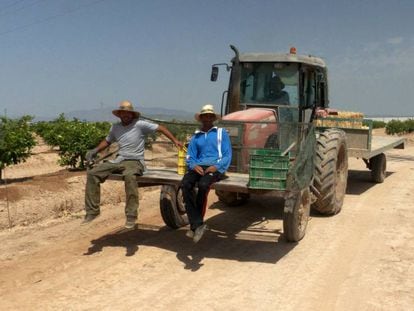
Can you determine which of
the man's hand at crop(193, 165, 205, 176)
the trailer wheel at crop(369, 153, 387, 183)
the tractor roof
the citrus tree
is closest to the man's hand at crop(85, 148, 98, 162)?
the man's hand at crop(193, 165, 205, 176)

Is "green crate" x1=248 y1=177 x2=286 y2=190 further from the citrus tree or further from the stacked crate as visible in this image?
the citrus tree

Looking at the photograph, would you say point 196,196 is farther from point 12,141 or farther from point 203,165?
point 12,141

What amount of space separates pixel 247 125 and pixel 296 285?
9.06 ft

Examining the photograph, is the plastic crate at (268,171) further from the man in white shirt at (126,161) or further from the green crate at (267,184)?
the man in white shirt at (126,161)

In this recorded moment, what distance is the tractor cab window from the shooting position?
333 inches

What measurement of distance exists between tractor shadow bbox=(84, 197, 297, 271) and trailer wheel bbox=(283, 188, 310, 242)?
21 cm

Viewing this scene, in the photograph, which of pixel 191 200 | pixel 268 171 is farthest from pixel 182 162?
pixel 268 171

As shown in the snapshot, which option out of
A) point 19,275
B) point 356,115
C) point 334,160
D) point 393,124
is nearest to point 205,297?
point 19,275

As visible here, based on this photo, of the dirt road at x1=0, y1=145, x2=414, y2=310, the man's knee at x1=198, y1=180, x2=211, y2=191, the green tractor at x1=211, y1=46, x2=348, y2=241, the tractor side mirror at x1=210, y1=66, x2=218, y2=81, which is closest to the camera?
the dirt road at x1=0, y1=145, x2=414, y2=310

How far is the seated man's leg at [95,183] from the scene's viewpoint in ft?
20.1

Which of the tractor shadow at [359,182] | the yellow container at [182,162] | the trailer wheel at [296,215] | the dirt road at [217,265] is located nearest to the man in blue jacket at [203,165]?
the yellow container at [182,162]

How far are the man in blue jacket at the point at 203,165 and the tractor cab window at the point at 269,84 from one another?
2.47 m

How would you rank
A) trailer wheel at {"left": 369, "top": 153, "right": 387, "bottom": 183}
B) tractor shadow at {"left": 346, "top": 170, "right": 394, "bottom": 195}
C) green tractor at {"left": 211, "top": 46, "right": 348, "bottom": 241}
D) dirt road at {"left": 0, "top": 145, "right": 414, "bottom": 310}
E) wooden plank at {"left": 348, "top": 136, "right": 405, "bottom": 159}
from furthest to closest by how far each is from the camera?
trailer wheel at {"left": 369, "top": 153, "right": 387, "bottom": 183}
tractor shadow at {"left": 346, "top": 170, "right": 394, "bottom": 195}
wooden plank at {"left": 348, "top": 136, "right": 405, "bottom": 159}
green tractor at {"left": 211, "top": 46, "right": 348, "bottom": 241}
dirt road at {"left": 0, "top": 145, "right": 414, "bottom": 310}

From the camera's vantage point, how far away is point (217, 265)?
5.84 m
